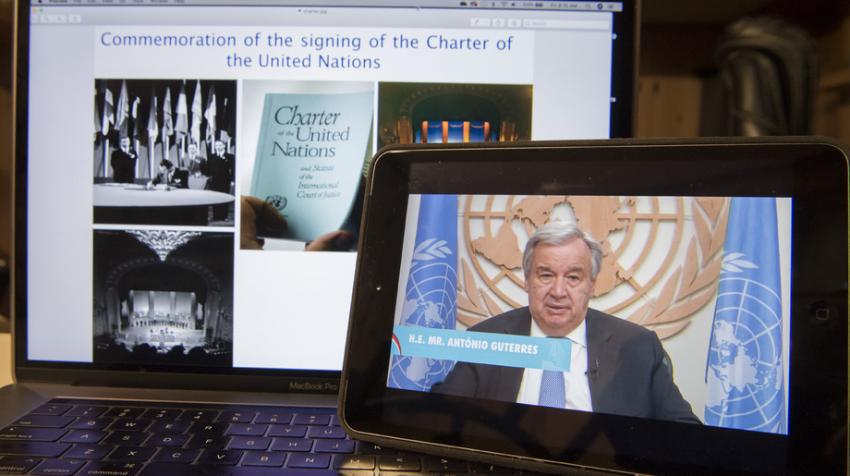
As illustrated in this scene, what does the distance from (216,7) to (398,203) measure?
275 mm

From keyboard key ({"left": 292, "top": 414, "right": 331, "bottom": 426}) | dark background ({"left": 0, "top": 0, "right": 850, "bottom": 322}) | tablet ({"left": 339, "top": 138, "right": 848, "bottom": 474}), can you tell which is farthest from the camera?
dark background ({"left": 0, "top": 0, "right": 850, "bottom": 322})

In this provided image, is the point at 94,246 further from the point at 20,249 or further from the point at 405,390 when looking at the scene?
the point at 405,390

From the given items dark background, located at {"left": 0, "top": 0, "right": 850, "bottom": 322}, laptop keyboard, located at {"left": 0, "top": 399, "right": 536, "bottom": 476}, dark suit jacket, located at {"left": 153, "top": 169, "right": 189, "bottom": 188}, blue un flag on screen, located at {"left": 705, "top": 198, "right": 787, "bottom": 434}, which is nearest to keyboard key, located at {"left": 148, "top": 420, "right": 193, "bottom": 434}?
laptop keyboard, located at {"left": 0, "top": 399, "right": 536, "bottom": 476}

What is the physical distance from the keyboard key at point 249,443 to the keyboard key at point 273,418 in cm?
3

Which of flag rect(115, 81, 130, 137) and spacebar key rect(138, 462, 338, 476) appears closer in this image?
spacebar key rect(138, 462, 338, 476)

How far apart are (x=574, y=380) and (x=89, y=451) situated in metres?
0.34

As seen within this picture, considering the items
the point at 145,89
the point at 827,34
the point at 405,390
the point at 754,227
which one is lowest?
the point at 405,390

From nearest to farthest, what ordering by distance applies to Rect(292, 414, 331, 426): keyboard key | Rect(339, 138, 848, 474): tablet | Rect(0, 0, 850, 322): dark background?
Rect(339, 138, 848, 474): tablet
Rect(292, 414, 331, 426): keyboard key
Rect(0, 0, 850, 322): dark background

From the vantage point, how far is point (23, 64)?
48 cm

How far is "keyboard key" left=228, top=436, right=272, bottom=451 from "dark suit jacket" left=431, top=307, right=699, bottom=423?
133mm

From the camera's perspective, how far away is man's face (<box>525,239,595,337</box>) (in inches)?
13.6

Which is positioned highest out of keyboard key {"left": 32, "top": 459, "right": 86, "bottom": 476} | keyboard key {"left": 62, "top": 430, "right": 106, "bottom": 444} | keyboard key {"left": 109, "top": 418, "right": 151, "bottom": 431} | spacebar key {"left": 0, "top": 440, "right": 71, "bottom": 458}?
keyboard key {"left": 109, "top": 418, "right": 151, "bottom": 431}

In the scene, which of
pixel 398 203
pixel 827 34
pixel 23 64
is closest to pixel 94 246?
pixel 23 64

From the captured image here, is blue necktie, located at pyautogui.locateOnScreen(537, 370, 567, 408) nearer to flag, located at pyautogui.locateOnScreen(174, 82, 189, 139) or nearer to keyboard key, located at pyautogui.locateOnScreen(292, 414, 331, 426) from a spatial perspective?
keyboard key, located at pyautogui.locateOnScreen(292, 414, 331, 426)
